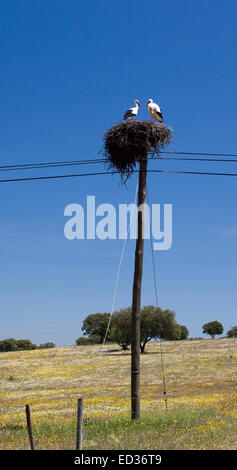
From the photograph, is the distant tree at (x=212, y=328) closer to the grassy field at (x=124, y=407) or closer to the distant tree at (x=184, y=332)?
the distant tree at (x=184, y=332)

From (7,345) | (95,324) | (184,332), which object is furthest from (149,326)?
(7,345)

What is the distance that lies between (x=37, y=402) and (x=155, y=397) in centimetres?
682

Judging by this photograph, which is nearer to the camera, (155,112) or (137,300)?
(137,300)

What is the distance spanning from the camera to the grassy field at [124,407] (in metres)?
12.9

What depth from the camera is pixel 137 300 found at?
54.7 ft

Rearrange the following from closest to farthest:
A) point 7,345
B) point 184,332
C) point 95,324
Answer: point 95,324, point 7,345, point 184,332

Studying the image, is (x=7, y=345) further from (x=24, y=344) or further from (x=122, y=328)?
(x=122, y=328)

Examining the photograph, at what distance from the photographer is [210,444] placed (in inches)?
483

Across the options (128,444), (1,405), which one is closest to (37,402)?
(1,405)

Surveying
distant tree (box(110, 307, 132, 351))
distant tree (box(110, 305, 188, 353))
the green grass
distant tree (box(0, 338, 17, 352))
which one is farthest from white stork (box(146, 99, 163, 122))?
distant tree (box(0, 338, 17, 352))

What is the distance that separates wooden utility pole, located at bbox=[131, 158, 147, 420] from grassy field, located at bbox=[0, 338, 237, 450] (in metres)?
0.92

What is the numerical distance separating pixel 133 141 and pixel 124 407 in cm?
1214

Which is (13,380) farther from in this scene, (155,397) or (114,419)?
(114,419)

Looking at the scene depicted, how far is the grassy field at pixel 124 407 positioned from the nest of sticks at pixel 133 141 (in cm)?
907
